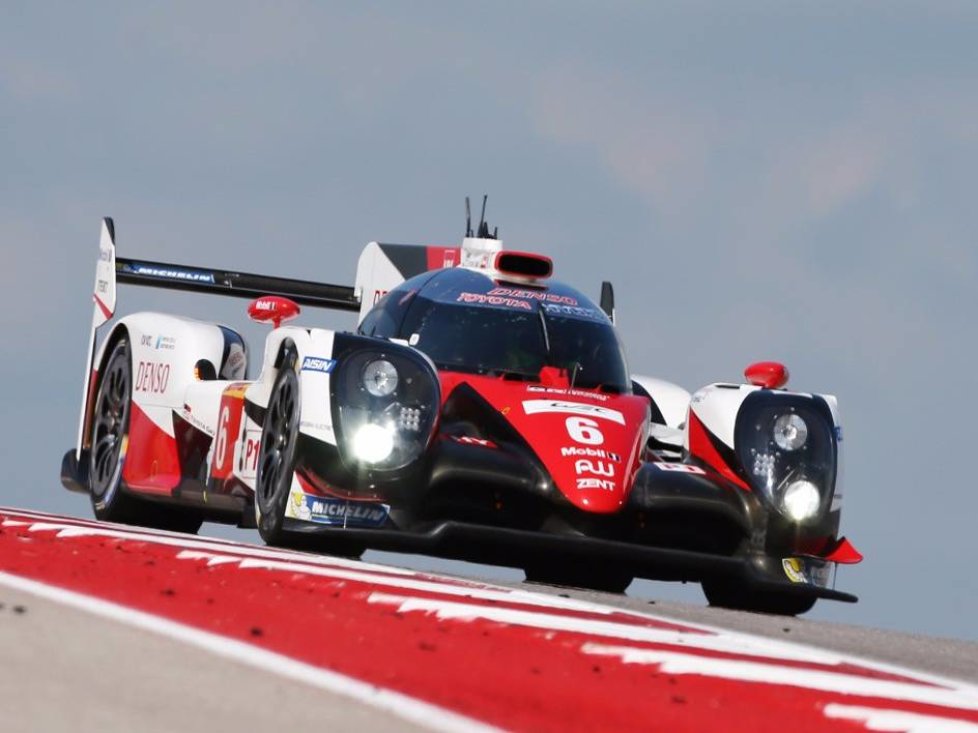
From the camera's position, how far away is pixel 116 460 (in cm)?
1142

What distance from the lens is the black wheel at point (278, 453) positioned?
851 centimetres

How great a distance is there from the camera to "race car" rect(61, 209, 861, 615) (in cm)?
840

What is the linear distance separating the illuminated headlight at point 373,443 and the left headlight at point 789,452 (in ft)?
5.66

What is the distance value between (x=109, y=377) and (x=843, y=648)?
23.2 ft

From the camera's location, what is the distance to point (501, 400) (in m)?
8.93

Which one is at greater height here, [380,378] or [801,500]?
[380,378]

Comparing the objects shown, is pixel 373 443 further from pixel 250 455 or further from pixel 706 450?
pixel 706 450

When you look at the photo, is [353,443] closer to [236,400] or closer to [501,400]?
[501,400]

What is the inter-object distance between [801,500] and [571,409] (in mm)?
1168

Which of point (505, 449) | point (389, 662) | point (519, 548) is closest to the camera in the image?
point (389, 662)

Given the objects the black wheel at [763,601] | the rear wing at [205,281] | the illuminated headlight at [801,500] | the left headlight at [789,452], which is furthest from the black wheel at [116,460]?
the illuminated headlight at [801,500]

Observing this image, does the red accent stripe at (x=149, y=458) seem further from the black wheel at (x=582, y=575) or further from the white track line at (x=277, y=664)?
the white track line at (x=277, y=664)

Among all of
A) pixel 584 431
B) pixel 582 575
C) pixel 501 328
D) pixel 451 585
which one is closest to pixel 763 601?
pixel 582 575

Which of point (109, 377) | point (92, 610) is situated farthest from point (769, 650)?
point (109, 377)
